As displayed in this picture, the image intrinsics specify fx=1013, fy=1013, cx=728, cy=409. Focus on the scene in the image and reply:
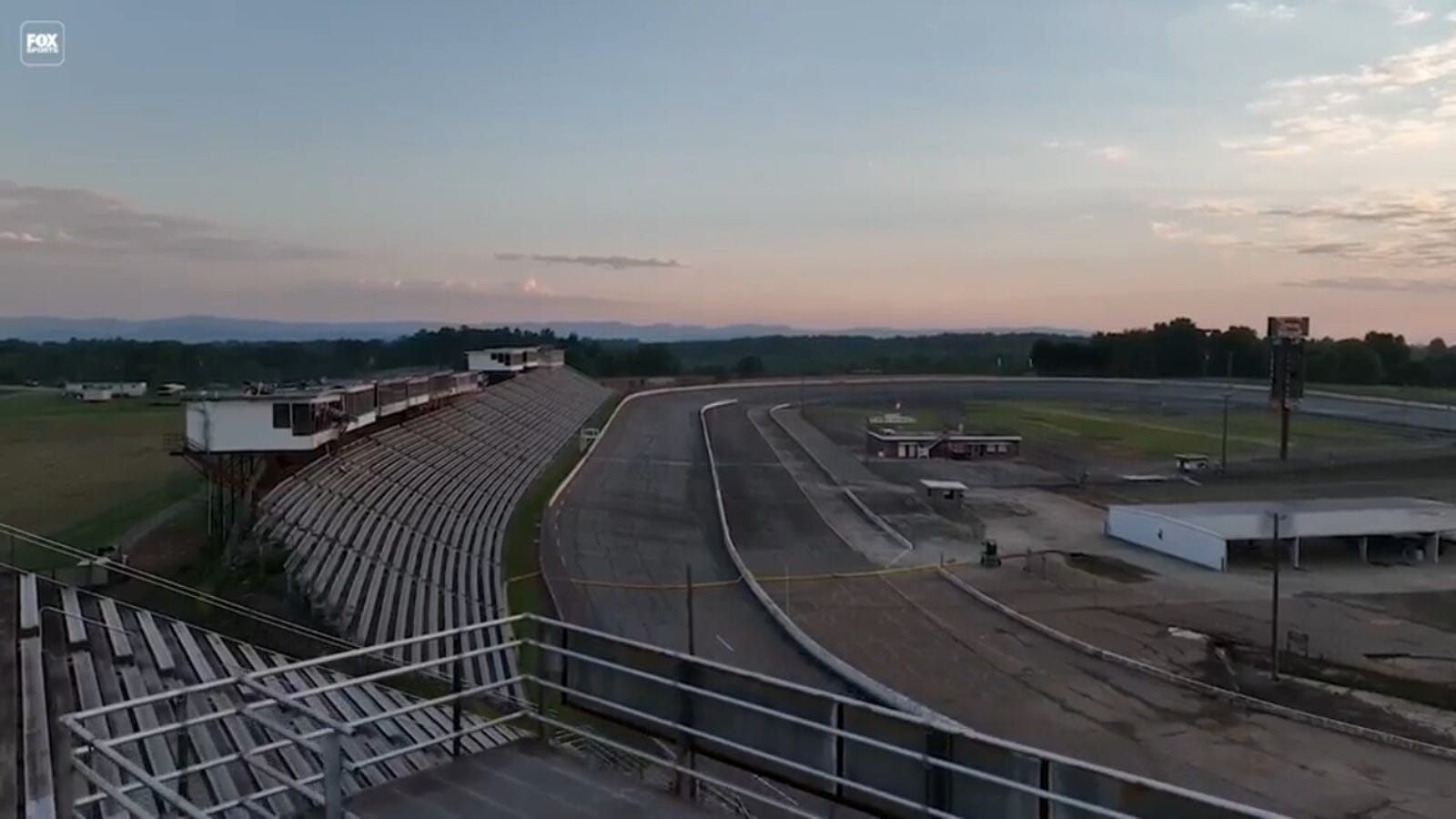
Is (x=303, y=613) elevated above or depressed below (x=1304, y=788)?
above

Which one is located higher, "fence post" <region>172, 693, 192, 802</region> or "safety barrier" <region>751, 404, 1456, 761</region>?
"fence post" <region>172, 693, 192, 802</region>

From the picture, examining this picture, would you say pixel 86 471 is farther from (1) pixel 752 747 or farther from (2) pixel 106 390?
(2) pixel 106 390

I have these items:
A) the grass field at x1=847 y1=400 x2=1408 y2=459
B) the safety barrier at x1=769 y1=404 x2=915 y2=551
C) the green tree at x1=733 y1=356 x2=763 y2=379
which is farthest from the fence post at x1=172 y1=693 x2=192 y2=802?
the green tree at x1=733 y1=356 x2=763 y2=379

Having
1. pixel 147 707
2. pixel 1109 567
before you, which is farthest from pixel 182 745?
pixel 1109 567

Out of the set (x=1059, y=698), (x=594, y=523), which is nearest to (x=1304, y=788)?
(x=1059, y=698)

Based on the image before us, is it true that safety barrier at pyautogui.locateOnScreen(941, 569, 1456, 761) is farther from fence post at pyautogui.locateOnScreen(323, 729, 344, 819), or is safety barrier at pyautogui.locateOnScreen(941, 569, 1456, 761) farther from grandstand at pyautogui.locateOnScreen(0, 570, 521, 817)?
fence post at pyautogui.locateOnScreen(323, 729, 344, 819)

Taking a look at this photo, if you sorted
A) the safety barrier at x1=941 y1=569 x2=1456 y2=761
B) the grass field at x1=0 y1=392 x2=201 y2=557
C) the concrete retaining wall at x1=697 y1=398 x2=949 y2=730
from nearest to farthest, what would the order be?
the safety barrier at x1=941 y1=569 x2=1456 y2=761, the concrete retaining wall at x1=697 y1=398 x2=949 y2=730, the grass field at x1=0 y1=392 x2=201 y2=557

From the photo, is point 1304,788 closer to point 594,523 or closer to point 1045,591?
point 1045,591
